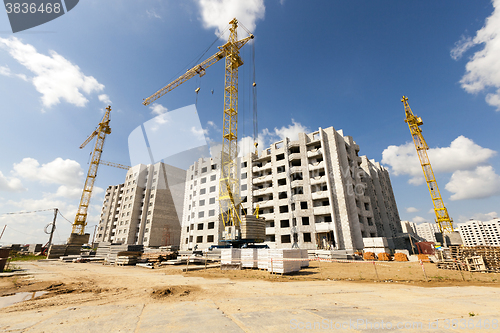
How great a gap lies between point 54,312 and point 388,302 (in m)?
9.36

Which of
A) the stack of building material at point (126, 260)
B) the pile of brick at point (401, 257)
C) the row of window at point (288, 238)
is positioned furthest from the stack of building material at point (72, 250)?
the pile of brick at point (401, 257)

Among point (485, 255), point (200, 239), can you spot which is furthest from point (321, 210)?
point (200, 239)

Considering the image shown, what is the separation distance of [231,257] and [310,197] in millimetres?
25025

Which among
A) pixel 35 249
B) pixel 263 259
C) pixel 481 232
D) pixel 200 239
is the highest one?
pixel 481 232

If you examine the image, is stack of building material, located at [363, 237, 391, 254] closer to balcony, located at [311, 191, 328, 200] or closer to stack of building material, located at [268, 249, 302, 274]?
balcony, located at [311, 191, 328, 200]

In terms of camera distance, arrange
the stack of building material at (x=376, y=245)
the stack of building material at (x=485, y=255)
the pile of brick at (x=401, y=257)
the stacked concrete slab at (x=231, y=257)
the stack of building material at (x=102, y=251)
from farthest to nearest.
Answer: the stack of building material at (x=376, y=245), the stack of building material at (x=102, y=251), the pile of brick at (x=401, y=257), the stacked concrete slab at (x=231, y=257), the stack of building material at (x=485, y=255)

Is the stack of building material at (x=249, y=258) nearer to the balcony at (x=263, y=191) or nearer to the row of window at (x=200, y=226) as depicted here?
the balcony at (x=263, y=191)

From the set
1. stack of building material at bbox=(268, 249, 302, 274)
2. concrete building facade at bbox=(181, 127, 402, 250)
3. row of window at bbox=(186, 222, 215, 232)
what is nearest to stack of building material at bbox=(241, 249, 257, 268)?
stack of building material at bbox=(268, 249, 302, 274)

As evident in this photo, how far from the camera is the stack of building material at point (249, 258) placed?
1717 centimetres

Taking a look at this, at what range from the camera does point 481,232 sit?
530 feet

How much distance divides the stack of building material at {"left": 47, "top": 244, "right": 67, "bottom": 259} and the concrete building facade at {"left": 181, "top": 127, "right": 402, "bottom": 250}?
2238 centimetres

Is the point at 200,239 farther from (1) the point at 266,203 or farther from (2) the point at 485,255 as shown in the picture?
(2) the point at 485,255

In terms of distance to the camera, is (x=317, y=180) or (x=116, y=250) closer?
(x=116, y=250)

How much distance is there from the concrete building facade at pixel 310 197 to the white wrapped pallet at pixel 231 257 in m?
19.8
